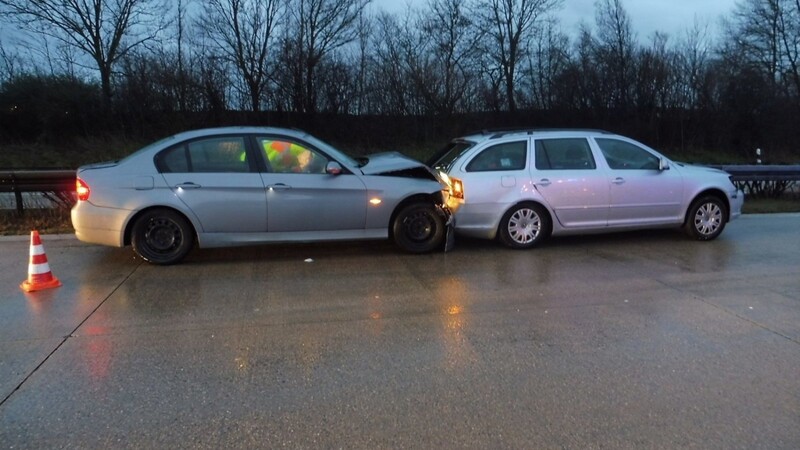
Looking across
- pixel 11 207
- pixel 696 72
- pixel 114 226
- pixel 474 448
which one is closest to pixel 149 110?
pixel 11 207

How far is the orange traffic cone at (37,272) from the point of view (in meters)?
6.01

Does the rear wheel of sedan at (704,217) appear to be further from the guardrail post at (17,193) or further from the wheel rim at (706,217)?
the guardrail post at (17,193)

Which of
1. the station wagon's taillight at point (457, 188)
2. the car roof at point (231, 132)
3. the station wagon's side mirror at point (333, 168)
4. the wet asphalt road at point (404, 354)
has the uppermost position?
the car roof at point (231, 132)

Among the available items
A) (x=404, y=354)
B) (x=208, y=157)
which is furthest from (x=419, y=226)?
(x=404, y=354)

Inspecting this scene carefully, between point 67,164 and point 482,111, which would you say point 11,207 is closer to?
point 67,164

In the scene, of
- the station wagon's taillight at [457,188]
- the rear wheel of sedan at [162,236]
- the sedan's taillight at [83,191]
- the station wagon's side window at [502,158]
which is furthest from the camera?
the station wagon's side window at [502,158]

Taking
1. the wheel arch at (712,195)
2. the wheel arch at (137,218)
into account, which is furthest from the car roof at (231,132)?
the wheel arch at (712,195)

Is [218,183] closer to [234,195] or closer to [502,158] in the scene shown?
[234,195]

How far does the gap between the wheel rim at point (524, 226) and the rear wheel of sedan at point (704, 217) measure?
92.7 inches

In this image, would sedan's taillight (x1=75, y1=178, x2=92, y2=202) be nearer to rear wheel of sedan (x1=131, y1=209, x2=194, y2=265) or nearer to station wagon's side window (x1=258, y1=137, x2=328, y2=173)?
rear wheel of sedan (x1=131, y1=209, x2=194, y2=265)

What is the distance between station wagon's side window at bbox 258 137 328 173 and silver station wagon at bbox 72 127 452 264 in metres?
0.01

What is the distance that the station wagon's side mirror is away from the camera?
712 centimetres

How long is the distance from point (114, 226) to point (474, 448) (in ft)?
17.8

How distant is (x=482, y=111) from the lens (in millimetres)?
26531
